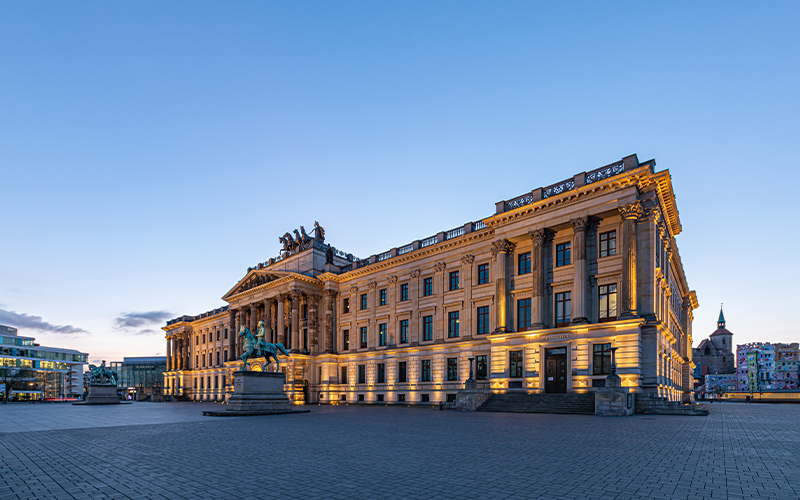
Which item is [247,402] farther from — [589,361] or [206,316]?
[206,316]

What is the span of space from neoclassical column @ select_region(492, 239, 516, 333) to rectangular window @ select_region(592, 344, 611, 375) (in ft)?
26.3

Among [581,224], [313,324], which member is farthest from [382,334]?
[581,224]

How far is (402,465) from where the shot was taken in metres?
11.0

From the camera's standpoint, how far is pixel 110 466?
11266 millimetres

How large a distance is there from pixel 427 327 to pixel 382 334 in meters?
7.31

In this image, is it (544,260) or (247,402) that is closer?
(247,402)

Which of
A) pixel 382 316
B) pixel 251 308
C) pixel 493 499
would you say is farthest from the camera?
pixel 251 308

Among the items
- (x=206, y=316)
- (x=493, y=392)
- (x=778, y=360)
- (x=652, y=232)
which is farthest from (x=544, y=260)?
(x=778, y=360)

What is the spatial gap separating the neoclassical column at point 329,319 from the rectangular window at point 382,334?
25.4 feet

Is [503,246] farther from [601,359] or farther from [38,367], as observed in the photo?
[38,367]

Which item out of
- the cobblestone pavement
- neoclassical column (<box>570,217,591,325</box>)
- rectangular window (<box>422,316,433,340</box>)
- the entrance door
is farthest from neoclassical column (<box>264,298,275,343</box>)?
the cobblestone pavement

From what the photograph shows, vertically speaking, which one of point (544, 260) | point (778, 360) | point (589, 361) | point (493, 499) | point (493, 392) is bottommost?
point (778, 360)

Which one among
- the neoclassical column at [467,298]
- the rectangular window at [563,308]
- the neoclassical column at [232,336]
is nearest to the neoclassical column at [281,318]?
the neoclassical column at [232,336]

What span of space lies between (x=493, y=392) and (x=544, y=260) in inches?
451
